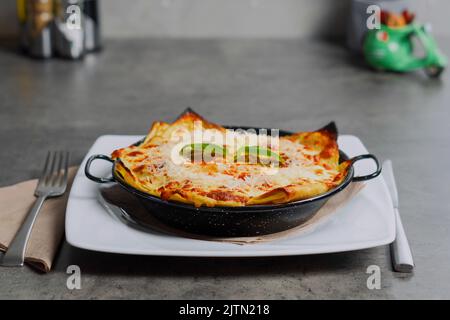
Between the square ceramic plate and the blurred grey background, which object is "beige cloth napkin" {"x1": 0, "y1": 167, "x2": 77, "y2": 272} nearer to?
the square ceramic plate

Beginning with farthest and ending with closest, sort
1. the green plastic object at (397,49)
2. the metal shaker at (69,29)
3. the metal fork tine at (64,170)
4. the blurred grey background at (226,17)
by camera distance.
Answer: the blurred grey background at (226,17) → the metal shaker at (69,29) → the green plastic object at (397,49) → the metal fork tine at (64,170)

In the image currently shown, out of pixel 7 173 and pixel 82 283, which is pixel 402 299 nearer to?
pixel 82 283

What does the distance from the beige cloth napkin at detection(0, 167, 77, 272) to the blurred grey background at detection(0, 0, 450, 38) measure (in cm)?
140

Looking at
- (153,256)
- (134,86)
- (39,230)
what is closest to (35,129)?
(134,86)

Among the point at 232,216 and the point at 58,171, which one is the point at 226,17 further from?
the point at 232,216

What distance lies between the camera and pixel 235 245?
941mm

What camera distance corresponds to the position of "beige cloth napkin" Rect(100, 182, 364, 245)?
0.97 m

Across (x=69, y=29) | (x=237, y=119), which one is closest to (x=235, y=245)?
(x=237, y=119)

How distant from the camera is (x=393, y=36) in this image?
7.08 feet

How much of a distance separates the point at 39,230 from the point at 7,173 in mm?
A: 375

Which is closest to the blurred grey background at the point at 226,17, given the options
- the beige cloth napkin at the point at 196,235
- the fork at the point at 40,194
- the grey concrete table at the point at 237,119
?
the grey concrete table at the point at 237,119

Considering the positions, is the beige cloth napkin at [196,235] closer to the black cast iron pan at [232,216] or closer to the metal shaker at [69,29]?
the black cast iron pan at [232,216]

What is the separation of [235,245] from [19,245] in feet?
1.00

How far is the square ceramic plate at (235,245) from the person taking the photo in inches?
36.5
